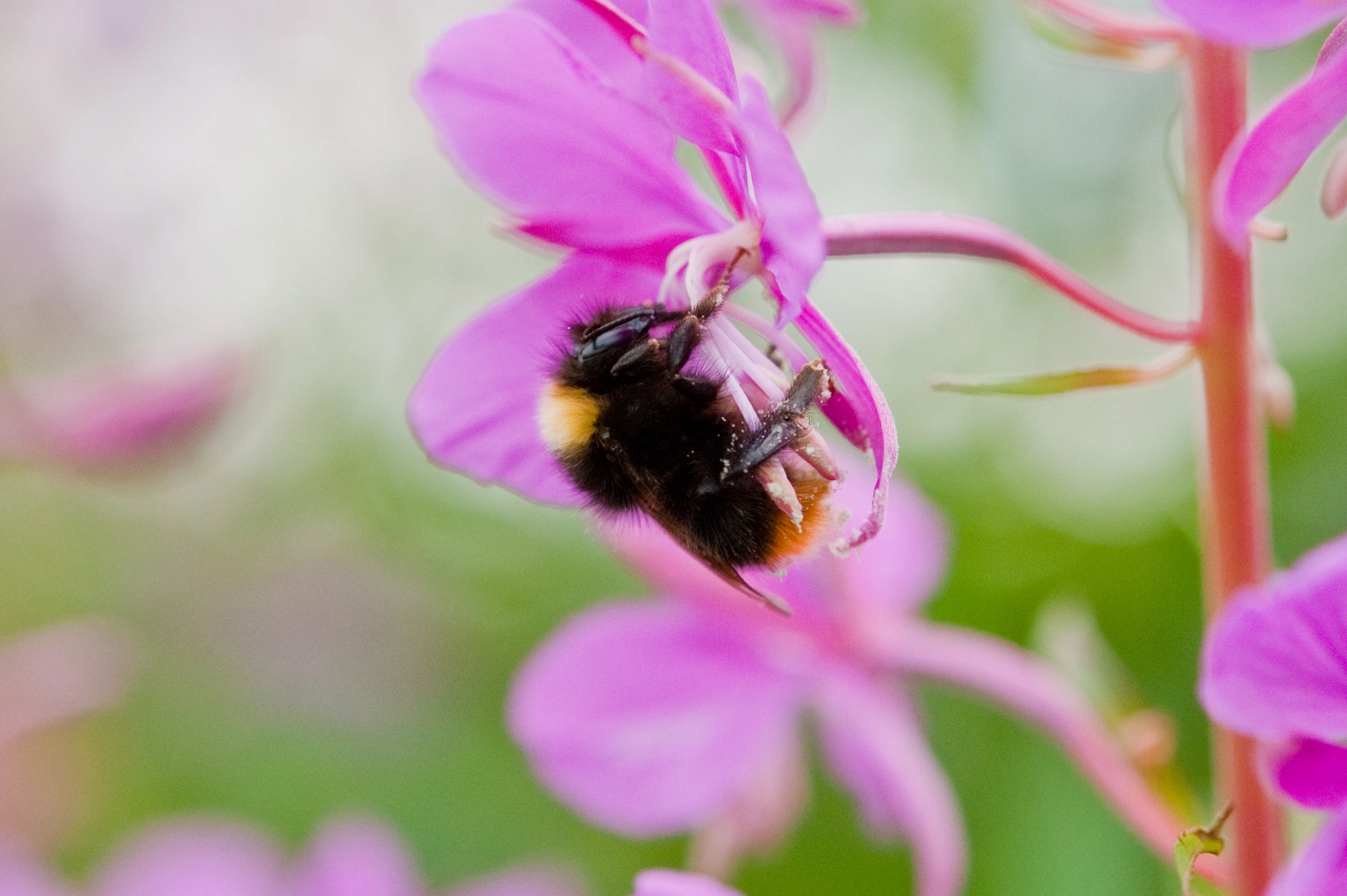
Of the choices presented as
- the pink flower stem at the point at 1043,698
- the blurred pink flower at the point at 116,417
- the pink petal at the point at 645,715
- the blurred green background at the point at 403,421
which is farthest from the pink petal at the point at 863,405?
the blurred green background at the point at 403,421

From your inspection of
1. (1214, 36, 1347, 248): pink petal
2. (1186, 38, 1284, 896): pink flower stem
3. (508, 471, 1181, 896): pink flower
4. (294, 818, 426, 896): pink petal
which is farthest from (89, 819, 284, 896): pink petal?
(1214, 36, 1347, 248): pink petal

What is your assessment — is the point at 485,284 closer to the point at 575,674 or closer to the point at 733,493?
the point at 575,674

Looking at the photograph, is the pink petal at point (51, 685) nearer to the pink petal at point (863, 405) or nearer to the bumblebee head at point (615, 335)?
the bumblebee head at point (615, 335)

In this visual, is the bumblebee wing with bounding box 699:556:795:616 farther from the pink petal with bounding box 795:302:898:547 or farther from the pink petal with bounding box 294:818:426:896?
the pink petal with bounding box 294:818:426:896

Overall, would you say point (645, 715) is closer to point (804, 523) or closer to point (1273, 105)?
point (804, 523)

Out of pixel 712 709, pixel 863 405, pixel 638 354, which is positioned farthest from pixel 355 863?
pixel 863 405

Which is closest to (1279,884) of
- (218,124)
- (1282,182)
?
(1282,182)
